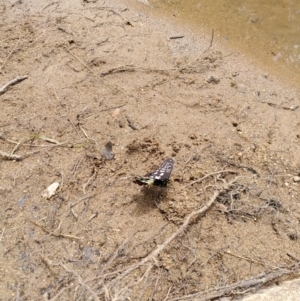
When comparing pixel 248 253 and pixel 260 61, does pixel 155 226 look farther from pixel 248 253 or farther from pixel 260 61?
pixel 260 61

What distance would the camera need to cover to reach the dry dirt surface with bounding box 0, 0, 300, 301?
263cm

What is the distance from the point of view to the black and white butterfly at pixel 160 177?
111 inches

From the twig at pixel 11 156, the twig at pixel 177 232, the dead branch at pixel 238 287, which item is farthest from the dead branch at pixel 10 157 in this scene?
the dead branch at pixel 238 287

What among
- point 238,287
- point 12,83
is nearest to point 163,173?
point 238,287

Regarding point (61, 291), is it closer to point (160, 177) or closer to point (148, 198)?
point (148, 198)

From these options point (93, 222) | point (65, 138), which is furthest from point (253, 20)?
point (93, 222)

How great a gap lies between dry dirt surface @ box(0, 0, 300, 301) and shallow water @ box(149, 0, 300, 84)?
201 mm

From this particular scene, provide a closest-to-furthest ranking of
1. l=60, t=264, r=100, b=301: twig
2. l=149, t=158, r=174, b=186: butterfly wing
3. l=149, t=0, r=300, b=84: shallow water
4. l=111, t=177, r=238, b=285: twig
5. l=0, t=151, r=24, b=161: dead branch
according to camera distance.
Answer: l=60, t=264, r=100, b=301: twig, l=111, t=177, r=238, b=285: twig, l=149, t=158, r=174, b=186: butterfly wing, l=0, t=151, r=24, b=161: dead branch, l=149, t=0, r=300, b=84: shallow water

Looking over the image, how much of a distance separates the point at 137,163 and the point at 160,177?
39cm

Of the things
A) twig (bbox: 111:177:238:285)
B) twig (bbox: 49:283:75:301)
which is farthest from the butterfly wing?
twig (bbox: 49:283:75:301)

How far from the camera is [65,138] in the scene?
10.8ft

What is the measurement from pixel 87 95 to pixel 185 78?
94 cm

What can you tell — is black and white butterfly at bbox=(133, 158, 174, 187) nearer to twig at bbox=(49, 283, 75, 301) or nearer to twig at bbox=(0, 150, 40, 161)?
twig at bbox=(49, 283, 75, 301)

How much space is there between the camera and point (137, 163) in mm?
3133
